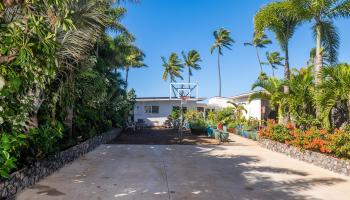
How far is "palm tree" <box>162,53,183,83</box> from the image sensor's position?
58.5m

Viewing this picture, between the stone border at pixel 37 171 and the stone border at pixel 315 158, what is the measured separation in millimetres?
9018

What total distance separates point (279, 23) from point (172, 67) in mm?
40738

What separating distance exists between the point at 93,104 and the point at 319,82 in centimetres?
1211

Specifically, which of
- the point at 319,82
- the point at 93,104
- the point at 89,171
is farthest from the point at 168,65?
the point at 89,171

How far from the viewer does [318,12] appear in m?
15.8

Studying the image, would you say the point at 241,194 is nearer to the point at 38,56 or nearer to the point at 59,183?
the point at 59,183

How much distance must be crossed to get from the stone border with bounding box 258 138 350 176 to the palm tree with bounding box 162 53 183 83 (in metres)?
42.4

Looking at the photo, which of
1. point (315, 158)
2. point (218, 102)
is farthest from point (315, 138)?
point (218, 102)

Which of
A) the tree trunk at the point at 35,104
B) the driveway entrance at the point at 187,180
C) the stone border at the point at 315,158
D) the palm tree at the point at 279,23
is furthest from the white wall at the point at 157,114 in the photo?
the tree trunk at the point at 35,104

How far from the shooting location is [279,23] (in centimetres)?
1825

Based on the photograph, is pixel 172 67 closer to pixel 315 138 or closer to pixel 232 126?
pixel 232 126

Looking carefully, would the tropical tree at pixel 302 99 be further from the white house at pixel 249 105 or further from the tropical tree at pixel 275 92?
the white house at pixel 249 105

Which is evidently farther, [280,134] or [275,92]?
[275,92]

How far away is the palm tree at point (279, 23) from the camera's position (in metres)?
17.2
